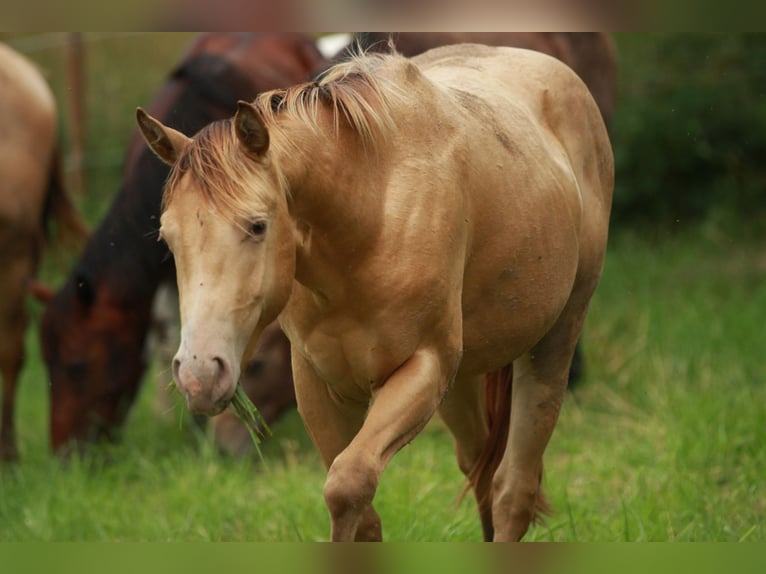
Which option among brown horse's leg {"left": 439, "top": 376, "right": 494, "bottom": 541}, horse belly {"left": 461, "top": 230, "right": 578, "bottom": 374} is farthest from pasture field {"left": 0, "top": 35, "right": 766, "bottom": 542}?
horse belly {"left": 461, "top": 230, "right": 578, "bottom": 374}

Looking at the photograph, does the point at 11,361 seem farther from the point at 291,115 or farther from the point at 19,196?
the point at 291,115

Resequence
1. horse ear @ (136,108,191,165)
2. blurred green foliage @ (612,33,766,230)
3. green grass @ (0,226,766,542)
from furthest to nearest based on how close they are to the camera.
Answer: blurred green foliage @ (612,33,766,230), green grass @ (0,226,766,542), horse ear @ (136,108,191,165)

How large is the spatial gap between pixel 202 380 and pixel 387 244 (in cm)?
75

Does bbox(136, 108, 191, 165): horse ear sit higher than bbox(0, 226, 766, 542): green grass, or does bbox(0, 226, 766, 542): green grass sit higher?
bbox(136, 108, 191, 165): horse ear

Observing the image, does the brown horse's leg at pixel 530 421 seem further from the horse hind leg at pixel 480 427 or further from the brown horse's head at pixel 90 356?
the brown horse's head at pixel 90 356

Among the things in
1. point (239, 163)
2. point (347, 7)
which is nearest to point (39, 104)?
point (239, 163)

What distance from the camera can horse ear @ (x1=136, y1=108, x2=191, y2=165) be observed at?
289cm

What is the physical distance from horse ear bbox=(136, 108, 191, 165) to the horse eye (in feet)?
0.96

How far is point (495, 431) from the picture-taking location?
4.35m

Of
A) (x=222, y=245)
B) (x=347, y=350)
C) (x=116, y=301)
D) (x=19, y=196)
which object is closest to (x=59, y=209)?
(x=19, y=196)

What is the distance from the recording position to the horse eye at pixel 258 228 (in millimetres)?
2753

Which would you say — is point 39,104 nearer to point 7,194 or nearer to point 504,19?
point 7,194

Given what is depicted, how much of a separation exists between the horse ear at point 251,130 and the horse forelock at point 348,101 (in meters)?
0.16

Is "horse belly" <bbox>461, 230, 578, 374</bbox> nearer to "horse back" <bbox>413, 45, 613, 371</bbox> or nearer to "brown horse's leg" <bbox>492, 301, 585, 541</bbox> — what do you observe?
"horse back" <bbox>413, 45, 613, 371</bbox>
